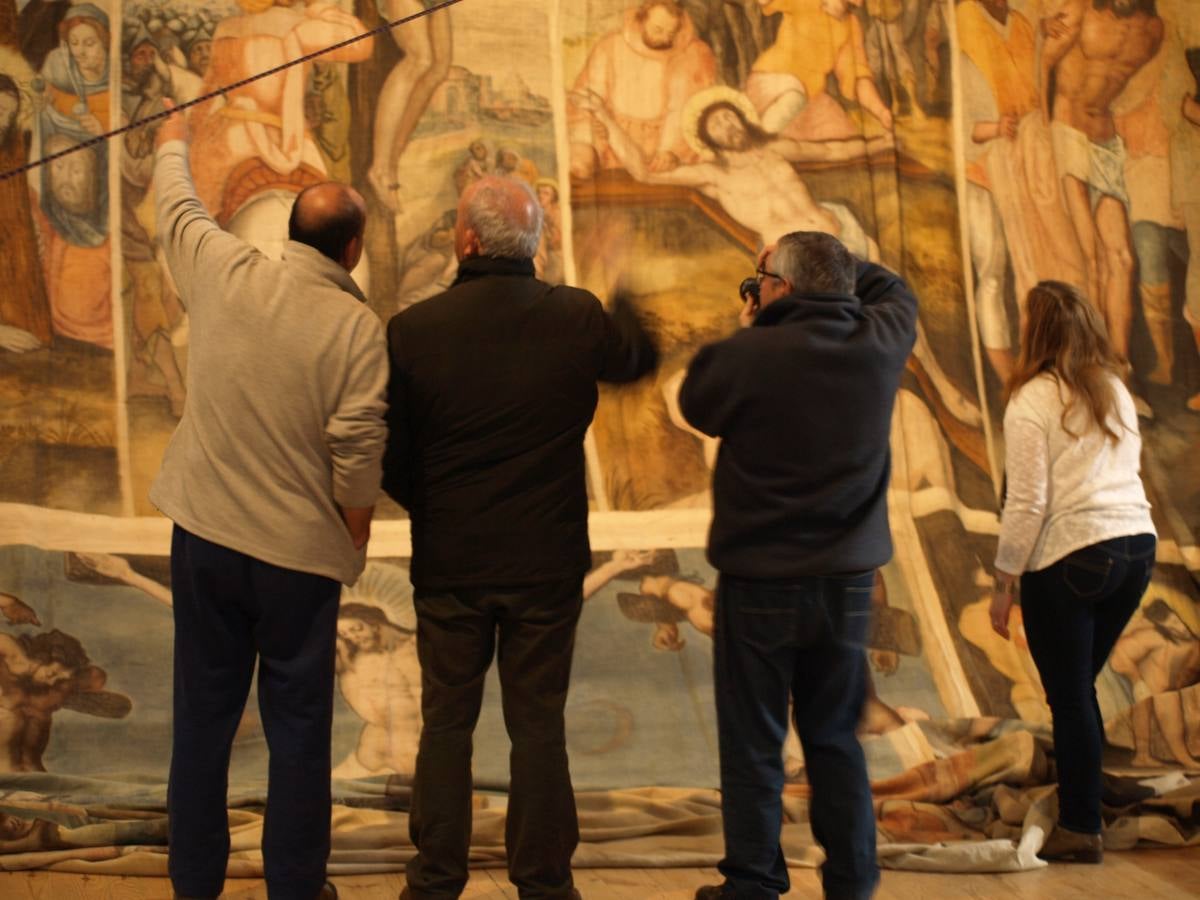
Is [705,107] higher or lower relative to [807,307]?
higher

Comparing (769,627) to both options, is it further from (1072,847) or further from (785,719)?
(1072,847)

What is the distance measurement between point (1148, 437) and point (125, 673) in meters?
4.10

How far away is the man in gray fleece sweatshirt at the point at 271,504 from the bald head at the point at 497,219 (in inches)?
9.8

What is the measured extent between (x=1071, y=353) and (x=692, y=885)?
1.73 m

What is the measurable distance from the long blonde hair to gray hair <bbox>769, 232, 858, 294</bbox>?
85 centimetres

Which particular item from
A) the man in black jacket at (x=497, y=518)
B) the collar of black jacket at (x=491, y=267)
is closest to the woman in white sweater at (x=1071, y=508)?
the man in black jacket at (x=497, y=518)

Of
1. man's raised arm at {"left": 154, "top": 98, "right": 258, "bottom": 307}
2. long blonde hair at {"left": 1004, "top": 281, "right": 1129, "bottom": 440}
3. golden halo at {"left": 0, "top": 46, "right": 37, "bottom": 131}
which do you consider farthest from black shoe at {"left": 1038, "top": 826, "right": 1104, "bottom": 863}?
golden halo at {"left": 0, "top": 46, "right": 37, "bottom": 131}

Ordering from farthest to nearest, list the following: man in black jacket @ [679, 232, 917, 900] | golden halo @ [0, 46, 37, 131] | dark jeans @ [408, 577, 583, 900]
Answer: golden halo @ [0, 46, 37, 131] → dark jeans @ [408, 577, 583, 900] → man in black jacket @ [679, 232, 917, 900]

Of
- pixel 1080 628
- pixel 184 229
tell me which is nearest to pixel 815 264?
pixel 1080 628

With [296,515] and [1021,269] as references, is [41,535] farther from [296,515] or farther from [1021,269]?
[1021,269]

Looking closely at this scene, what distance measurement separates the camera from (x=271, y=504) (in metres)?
3.12

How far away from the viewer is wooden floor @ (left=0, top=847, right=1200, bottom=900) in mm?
3654

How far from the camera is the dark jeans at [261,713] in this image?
3160mm

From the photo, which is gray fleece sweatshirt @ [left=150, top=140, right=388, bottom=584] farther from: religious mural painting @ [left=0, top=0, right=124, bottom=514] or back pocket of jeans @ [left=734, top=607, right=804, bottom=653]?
religious mural painting @ [left=0, top=0, right=124, bottom=514]
